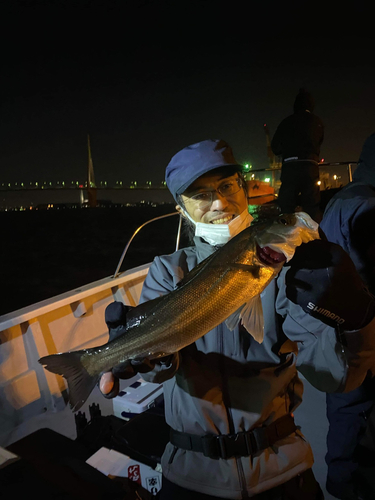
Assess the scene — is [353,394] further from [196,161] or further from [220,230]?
[196,161]

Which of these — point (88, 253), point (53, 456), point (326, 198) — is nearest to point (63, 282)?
point (88, 253)

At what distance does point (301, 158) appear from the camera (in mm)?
6172

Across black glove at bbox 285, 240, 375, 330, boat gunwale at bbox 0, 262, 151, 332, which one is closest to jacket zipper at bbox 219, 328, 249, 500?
black glove at bbox 285, 240, 375, 330

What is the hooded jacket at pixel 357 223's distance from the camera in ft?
9.57

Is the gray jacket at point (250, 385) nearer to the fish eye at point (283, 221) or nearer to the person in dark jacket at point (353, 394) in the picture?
the fish eye at point (283, 221)

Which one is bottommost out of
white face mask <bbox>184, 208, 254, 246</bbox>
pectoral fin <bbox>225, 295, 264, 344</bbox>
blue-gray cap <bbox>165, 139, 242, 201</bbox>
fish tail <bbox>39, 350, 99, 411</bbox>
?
fish tail <bbox>39, 350, 99, 411</bbox>

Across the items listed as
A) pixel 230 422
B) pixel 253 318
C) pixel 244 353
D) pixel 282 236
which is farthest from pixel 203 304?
pixel 230 422

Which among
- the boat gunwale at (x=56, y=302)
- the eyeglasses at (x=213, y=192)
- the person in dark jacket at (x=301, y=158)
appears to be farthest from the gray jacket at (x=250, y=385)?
the person in dark jacket at (x=301, y=158)

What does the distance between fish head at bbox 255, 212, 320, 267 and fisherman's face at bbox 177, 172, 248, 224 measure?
600mm

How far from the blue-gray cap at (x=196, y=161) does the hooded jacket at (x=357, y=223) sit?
1.11 meters

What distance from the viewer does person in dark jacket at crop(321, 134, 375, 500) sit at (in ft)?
9.68

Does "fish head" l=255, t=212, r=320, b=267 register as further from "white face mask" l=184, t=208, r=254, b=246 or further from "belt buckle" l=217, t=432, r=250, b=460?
"belt buckle" l=217, t=432, r=250, b=460

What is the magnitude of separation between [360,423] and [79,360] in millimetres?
2730

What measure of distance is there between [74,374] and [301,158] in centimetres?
553
